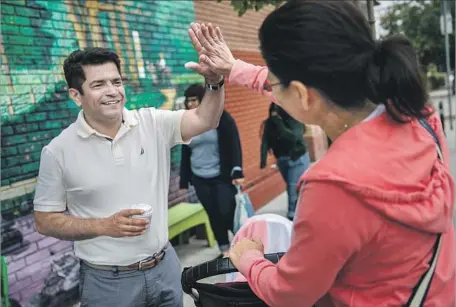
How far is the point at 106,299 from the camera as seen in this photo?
2.26 metres

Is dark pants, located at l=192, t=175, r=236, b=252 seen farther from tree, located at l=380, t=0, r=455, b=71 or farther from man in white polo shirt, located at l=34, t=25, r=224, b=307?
tree, located at l=380, t=0, r=455, b=71

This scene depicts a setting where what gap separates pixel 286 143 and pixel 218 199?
4.66 feet

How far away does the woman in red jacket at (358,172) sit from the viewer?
3.77 ft

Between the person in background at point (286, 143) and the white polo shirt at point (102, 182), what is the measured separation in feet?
12.1

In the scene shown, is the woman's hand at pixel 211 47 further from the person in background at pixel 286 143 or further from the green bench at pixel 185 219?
the person in background at pixel 286 143

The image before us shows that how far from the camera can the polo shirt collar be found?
2270mm

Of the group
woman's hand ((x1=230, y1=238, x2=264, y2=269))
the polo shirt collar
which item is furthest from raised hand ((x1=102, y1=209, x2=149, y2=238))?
woman's hand ((x1=230, y1=238, x2=264, y2=269))

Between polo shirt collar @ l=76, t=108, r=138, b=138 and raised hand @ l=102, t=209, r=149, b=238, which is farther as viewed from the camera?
polo shirt collar @ l=76, t=108, r=138, b=138

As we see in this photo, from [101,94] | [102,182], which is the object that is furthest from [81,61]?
[102,182]

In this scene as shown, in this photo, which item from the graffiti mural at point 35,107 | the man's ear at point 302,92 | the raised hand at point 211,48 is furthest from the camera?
the graffiti mural at point 35,107

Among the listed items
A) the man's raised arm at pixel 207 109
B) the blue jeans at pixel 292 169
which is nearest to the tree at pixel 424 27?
the blue jeans at pixel 292 169

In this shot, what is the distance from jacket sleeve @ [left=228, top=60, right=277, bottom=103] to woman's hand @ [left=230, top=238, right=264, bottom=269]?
0.47 meters

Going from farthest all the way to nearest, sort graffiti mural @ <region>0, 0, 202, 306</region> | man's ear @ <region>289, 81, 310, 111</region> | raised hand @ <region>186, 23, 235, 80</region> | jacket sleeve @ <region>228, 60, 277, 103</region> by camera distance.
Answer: graffiti mural @ <region>0, 0, 202, 306</region> → raised hand @ <region>186, 23, 235, 80</region> → jacket sleeve @ <region>228, 60, 277, 103</region> → man's ear @ <region>289, 81, 310, 111</region>

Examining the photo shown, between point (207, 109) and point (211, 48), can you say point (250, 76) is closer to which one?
point (211, 48)
